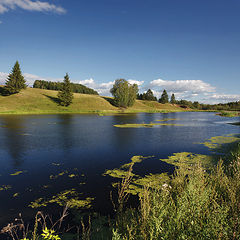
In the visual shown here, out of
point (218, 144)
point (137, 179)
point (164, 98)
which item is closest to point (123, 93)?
point (164, 98)

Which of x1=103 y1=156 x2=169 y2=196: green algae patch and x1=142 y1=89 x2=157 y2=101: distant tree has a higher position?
x1=142 y1=89 x2=157 y2=101: distant tree

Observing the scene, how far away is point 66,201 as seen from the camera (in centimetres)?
794

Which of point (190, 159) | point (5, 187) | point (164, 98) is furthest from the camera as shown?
point (164, 98)

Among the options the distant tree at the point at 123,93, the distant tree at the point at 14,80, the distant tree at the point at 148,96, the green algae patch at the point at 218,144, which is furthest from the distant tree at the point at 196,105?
the green algae patch at the point at 218,144

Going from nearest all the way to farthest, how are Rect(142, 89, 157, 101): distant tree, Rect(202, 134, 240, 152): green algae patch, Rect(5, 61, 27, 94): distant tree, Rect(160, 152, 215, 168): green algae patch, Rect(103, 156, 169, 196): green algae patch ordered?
1. Rect(103, 156, 169, 196): green algae patch
2. Rect(160, 152, 215, 168): green algae patch
3. Rect(202, 134, 240, 152): green algae patch
4. Rect(5, 61, 27, 94): distant tree
5. Rect(142, 89, 157, 101): distant tree

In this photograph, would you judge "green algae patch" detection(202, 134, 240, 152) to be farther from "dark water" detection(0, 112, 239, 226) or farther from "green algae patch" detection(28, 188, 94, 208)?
"green algae patch" detection(28, 188, 94, 208)

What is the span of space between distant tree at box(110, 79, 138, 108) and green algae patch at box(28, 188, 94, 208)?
9076 cm

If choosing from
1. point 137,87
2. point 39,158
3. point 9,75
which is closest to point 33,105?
point 9,75

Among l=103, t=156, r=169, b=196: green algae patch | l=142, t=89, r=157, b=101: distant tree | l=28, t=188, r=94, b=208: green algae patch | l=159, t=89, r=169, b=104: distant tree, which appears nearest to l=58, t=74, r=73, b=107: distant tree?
l=103, t=156, r=169, b=196: green algae patch

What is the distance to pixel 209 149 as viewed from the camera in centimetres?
1767

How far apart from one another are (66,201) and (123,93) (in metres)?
92.2

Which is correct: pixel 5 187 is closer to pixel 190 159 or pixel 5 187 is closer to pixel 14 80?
pixel 190 159

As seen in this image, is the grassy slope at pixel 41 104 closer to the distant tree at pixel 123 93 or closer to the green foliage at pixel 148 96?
the distant tree at pixel 123 93

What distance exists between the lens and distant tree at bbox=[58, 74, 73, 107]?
281 ft
